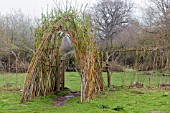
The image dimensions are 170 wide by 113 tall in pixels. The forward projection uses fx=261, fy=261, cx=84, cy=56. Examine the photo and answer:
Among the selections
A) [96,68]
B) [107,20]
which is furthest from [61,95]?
[107,20]

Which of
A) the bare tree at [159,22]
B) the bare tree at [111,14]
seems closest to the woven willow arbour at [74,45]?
the bare tree at [159,22]

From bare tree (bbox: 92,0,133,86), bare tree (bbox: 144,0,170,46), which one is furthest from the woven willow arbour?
bare tree (bbox: 92,0,133,86)

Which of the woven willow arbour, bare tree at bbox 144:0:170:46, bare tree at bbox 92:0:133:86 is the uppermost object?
bare tree at bbox 92:0:133:86

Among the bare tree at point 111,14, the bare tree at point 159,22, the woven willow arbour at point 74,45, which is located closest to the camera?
the woven willow arbour at point 74,45

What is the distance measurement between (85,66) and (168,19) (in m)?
16.5

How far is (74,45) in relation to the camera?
1077 cm

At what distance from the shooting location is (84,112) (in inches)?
324

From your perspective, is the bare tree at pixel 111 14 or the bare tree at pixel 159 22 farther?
the bare tree at pixel 111 14

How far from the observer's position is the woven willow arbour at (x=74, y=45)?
420 inches

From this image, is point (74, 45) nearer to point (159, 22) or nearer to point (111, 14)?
point (159, 22)

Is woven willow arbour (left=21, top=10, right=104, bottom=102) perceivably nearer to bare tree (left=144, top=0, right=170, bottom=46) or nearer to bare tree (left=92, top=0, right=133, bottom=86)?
bare tree (left=144, top=0, right=170, bottom=46)

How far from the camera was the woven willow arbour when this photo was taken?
→ 10.7m

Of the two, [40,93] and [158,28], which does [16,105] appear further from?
[158,28]

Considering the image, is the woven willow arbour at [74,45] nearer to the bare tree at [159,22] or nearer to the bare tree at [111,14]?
the bare tree at [159,22]
